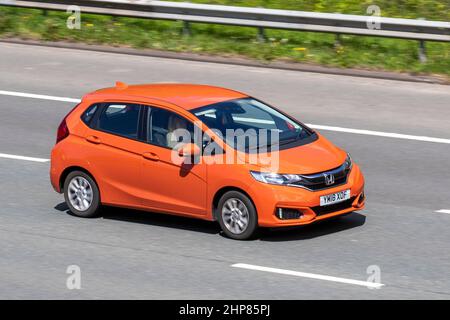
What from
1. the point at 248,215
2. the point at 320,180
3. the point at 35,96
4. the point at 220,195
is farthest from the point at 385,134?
the point at 35,96

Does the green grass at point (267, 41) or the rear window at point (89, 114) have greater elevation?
the rear window at point (89, 114)

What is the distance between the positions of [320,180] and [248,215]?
87 centimetres

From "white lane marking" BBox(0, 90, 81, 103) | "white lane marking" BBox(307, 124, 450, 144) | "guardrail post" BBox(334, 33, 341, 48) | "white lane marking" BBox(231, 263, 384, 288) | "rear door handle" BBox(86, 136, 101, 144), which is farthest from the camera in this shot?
"guardrail post" BBox(334, 33, 341, 48)

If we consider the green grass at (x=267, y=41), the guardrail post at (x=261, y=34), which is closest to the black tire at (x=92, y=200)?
the green grass at (x=267, y=41)

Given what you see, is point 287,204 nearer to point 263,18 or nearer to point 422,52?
point 422,52

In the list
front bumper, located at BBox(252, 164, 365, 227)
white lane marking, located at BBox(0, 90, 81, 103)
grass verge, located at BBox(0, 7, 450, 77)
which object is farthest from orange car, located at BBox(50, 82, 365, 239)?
grass verge, located at BBox(0, 7, 450, 77)

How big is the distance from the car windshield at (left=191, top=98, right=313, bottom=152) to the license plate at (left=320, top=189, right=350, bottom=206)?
31.2 inches

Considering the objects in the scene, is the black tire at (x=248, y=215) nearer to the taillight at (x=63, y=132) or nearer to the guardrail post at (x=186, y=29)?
the taillight at (x=63, y=132)

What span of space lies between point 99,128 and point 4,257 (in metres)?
2.17

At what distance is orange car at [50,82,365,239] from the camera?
12.2m

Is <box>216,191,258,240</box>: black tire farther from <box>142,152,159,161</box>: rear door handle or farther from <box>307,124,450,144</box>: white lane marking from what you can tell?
<box>307,124,450,144</box>: white lane marking

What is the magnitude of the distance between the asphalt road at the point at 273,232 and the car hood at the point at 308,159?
792 millimetres

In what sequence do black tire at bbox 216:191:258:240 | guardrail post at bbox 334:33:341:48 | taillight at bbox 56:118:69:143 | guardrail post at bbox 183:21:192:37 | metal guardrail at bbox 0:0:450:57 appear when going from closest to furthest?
black tire at bbox 216:191:258:240
taillight at bbox 56:118:69:143
metal guardrail at bbox 0:0:450:57
guardrail post at bbox 334:33:341:48
guardrail post at bbox 183:21:192:37

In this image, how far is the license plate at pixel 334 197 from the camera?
1228 centimetres
